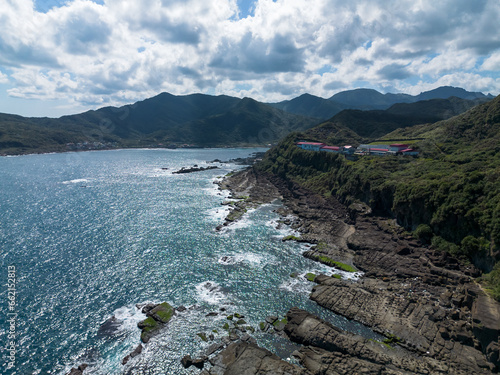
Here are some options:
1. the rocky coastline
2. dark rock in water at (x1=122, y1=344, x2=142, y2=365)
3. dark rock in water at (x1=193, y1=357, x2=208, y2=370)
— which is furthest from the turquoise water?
the rocky coastline

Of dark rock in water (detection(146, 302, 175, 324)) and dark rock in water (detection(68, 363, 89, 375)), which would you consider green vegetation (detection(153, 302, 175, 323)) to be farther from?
dark rock in water (detection(68, 363, 89, 375))

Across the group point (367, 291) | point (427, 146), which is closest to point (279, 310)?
point (367, 291)

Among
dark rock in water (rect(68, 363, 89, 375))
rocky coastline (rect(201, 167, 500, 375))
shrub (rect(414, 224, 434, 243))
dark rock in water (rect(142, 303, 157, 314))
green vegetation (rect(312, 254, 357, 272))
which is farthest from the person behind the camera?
shrub (rect(414, 224, 434, 243))

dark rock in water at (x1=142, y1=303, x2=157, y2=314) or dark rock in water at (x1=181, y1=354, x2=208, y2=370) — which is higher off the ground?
dark rock in water at (x1=142, y1=303, x2=157, y2=314)

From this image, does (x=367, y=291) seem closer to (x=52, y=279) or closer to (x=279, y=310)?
(x=279, y=310)

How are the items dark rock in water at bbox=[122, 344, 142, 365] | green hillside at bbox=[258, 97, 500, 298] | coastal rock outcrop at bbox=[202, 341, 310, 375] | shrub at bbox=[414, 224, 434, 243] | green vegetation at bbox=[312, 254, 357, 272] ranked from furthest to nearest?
shrub at bbox=[414, 224, 434, 243] < green vegetation at bbox=[312, 254, 357, 272] < green hillside at bbox=[258, 97, 500, 298] < dark rock in water at bbox=[122, 344, 142, 365] < coastal rock outcrop at bbox=[202, 341, 310, 375]

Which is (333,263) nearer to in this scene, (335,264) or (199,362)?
(335,264)
